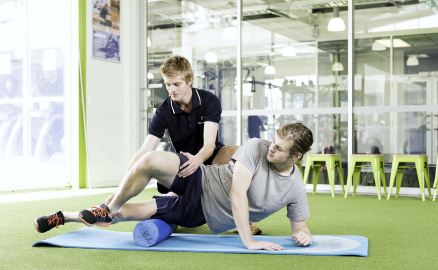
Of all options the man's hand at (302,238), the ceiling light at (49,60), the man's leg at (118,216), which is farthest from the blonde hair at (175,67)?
the ceiling light at (49,60)

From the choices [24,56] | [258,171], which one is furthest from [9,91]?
[258,171]

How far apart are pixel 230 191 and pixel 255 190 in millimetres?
133

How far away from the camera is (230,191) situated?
304 cm

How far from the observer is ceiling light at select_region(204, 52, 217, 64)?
Answer: 7.98 metres

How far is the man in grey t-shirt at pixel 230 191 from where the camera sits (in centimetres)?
293

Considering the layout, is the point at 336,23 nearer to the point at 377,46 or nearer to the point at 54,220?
the point at 377,46

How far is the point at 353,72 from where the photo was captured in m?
7.15

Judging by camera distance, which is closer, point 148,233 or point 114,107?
point 148,233

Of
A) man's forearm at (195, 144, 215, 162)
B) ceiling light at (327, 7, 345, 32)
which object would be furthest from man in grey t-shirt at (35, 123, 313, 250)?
ceiling light at (327, 7, 345, 32)

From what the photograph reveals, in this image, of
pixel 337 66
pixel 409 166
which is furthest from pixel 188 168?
pixel 337 66

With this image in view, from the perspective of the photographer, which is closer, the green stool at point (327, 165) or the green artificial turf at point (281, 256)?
the green artificial turf at point (281, 256)

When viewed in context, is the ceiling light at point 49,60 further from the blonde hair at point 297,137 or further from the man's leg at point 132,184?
the blonde hair at point 297,137

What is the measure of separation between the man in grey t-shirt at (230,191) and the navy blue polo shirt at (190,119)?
46 centimetres

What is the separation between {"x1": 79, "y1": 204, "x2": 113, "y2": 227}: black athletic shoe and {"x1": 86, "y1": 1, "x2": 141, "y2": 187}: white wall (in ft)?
15.2
